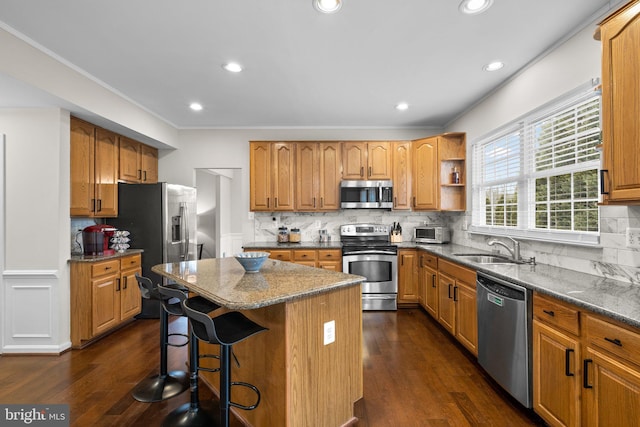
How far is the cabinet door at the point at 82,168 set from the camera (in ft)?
10.8

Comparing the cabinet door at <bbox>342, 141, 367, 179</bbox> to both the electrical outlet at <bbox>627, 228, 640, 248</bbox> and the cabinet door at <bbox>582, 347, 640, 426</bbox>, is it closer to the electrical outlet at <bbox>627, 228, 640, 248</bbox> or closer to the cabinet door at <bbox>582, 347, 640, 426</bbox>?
the electrical outlet at <bbox>627, 228, 640, 248</bbox>

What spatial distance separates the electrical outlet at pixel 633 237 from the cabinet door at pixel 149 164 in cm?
520

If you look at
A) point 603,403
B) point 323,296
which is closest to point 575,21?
point 603,403

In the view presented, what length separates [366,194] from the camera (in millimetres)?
4629

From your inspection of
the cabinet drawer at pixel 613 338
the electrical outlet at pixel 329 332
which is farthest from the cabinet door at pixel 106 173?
the cabinet drawer at pixel 613 338

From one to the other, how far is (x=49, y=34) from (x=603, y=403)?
4.15m

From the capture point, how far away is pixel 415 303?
14.5 ft

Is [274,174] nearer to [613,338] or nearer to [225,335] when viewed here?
[225,335]

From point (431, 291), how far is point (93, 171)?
165 inches

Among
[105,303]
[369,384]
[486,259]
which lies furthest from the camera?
[105,303]

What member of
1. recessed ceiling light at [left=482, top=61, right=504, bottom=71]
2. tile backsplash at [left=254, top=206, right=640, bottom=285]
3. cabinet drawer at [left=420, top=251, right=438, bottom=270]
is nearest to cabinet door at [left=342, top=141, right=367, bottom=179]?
tile backsplash at [left=254, top=206, right=640, bottom=285]

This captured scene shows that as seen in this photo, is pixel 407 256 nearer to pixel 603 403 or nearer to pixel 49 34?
pixel 603 403

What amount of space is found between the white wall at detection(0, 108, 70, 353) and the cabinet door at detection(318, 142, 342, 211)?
9.97ft

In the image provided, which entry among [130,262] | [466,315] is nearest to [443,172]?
[466,315]
